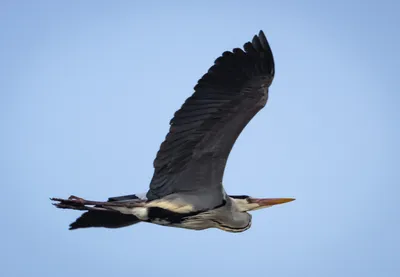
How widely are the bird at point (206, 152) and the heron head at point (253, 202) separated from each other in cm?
2

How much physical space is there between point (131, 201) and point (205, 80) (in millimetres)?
1622

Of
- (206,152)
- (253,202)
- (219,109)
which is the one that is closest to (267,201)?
(253,202)

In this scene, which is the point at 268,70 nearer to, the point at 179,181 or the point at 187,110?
the point at 187,110

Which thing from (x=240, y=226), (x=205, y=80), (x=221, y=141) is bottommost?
(x=240, y=226)

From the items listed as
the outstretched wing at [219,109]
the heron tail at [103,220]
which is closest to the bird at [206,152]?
the outstretched wing at [219,109]

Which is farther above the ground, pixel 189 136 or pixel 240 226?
pixel 189 136

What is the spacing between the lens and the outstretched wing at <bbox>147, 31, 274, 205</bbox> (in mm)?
8305

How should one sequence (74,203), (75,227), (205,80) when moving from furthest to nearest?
(75,227) < (74,203) < (205,80)

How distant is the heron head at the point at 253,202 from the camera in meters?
9.28

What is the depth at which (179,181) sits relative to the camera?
8.77 meters

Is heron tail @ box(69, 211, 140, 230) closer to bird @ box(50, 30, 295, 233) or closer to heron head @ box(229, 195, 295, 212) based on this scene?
bird @ box(50, 30, 295, 233)

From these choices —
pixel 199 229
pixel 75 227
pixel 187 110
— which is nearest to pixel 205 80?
pixel 187 110

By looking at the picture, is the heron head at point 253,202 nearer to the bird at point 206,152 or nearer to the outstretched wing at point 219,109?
the bird at point 206,152

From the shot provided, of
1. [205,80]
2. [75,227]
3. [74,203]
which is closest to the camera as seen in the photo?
[205,80]
